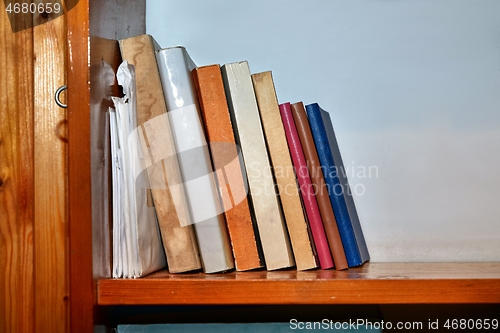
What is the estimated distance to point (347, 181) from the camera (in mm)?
994

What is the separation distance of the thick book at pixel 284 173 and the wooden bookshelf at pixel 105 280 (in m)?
0.08

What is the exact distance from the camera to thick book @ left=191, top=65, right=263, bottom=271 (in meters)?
0.79

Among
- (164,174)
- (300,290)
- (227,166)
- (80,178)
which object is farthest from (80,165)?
(300,290)

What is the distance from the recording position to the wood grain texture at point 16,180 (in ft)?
2.63

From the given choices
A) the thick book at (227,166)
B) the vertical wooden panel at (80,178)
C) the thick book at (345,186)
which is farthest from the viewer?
the thick book at (345,186)

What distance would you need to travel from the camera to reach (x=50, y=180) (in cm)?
81

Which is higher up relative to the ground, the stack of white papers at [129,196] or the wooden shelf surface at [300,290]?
the stack of white papers at [129,196]

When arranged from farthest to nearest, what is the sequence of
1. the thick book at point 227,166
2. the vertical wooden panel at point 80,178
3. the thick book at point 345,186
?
the thick book at point 345,186 → the thick book at point 227,166 → the vertical wooden panel at point 80,178

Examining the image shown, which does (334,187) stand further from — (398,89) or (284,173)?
(398,89)

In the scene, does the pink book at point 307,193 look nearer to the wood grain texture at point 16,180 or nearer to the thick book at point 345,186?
the thick book at point 345,186

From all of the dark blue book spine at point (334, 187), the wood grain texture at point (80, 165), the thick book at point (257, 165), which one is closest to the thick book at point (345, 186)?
the dark blue book spine at point (334, 187)

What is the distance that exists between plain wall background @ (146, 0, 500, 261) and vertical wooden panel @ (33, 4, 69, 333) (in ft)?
0.90

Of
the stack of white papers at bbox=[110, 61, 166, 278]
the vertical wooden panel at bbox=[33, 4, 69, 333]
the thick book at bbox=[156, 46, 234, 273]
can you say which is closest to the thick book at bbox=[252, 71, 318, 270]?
the thick book at bbox=[156, 46, 234, 273]

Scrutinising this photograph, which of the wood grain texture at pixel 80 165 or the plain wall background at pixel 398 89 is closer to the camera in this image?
the wood grain texture at pixel 80 165
